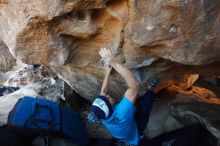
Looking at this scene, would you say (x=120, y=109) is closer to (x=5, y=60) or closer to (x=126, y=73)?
(x=126, y=73)

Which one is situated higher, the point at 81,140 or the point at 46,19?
the point at 46,19

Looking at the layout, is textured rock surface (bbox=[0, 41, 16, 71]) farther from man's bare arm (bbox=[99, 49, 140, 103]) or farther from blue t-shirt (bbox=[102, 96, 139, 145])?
man's bare arm (bbox=[99, 49, 140, 103])

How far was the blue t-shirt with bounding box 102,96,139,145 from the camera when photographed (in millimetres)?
3408

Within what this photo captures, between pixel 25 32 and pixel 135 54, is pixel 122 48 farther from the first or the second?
pixel 25 32

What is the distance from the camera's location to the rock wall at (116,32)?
288cm

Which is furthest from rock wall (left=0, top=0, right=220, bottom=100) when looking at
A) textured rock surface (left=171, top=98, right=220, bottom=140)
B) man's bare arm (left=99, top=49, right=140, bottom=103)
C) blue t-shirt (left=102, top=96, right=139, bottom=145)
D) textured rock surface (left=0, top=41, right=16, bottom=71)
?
textured rock surface (left=0, top=41, right=16, bottom=71)

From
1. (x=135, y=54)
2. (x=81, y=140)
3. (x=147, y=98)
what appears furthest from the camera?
(x=81, y=140)

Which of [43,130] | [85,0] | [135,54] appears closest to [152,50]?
[135,54]

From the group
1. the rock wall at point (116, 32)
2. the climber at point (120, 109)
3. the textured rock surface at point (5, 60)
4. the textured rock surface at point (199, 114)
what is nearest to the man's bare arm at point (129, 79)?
the climber at point (120, 109)

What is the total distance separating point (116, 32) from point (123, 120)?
0.82 m

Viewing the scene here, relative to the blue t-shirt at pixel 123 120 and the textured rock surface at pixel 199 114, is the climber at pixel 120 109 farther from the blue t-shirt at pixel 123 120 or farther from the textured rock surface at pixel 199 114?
the textured rock surface at pixel 199 114

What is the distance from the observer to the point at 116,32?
3350 mm

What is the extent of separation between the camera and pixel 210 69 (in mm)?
4027

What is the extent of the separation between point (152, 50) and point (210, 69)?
100 cm
